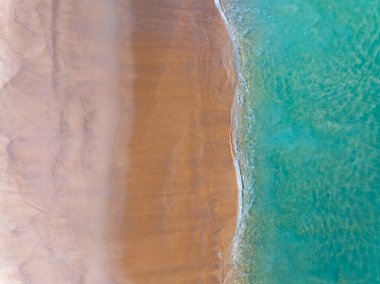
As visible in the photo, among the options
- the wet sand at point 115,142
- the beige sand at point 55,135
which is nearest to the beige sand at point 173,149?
the wet sand at point 115,142

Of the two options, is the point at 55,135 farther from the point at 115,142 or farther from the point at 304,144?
the point at 304,144

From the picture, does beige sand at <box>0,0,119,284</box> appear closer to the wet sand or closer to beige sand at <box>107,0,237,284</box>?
the wet sand

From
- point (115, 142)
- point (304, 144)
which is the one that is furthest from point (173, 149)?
point (304, 144)

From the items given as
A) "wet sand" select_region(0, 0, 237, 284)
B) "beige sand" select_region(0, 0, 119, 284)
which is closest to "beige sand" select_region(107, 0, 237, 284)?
"wet sand" select_region(0, 0, 237, 284)

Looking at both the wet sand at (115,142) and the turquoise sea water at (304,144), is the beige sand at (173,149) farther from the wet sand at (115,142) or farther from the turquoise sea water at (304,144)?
the turquoise sea water at (304,144)

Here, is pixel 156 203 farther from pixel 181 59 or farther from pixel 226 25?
pixel 226 25
